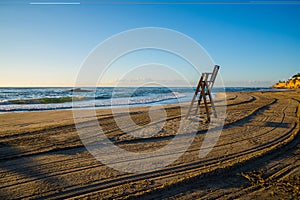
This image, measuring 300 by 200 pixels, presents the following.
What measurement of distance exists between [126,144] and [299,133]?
588 cm

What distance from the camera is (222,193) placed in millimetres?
3148

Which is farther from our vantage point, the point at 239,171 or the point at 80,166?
the point at 80,166

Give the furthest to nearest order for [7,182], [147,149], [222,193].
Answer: [147,149] → [7,182] → [222,193]

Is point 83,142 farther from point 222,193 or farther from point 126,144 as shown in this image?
point 222,193

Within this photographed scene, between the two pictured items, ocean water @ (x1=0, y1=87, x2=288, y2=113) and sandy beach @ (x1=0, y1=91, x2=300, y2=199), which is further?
ocean water @ (x1=0, y1=87, x2=288, y2=113)

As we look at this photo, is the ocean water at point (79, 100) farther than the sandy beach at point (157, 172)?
Yes

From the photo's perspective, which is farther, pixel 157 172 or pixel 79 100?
pixel 79 100

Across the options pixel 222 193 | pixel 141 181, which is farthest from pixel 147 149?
pixel 222 193

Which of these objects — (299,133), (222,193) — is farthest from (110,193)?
(299,133)

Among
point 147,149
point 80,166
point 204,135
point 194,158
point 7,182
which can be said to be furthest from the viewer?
point 204,135

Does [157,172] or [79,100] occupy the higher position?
[79,100]

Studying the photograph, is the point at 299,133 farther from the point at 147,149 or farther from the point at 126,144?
the point at 126,144

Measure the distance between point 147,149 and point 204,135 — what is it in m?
2.24

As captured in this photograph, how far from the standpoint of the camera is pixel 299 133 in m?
6.39
